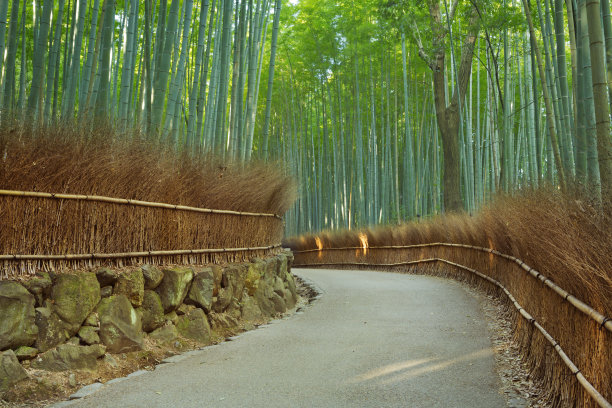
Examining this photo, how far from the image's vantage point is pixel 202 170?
5348mm

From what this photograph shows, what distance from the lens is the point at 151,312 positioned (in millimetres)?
4129

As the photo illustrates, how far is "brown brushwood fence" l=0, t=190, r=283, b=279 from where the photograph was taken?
3281 mm

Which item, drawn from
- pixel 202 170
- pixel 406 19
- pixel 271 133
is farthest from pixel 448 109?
pixel 271 133

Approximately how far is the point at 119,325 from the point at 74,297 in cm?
41

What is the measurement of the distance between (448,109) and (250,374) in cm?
874

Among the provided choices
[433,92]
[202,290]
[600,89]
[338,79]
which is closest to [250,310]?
[202,290]

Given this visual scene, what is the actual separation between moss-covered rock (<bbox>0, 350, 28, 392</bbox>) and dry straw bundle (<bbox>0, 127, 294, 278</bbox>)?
0.47 meters

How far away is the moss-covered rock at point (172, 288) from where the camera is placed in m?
4.33

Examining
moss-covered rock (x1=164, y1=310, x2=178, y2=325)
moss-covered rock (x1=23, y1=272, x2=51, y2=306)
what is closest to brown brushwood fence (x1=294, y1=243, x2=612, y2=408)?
moss-covered rock (x1=164, y1=310, x2=178, y2=325)

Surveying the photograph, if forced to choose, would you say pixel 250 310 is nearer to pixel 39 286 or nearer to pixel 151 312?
pixel 151 312

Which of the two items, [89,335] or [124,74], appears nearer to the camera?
[89,335]

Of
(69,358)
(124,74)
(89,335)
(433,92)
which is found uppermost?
(433,92)

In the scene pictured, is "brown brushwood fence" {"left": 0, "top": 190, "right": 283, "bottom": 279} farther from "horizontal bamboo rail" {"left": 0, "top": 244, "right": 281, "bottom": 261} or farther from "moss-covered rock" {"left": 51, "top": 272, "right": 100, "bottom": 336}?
"moss-covered rock" {"left": 51, "top": 272, "right": 100, "bottom": 336}

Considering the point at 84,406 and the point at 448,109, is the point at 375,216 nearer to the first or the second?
the point at 448,109
